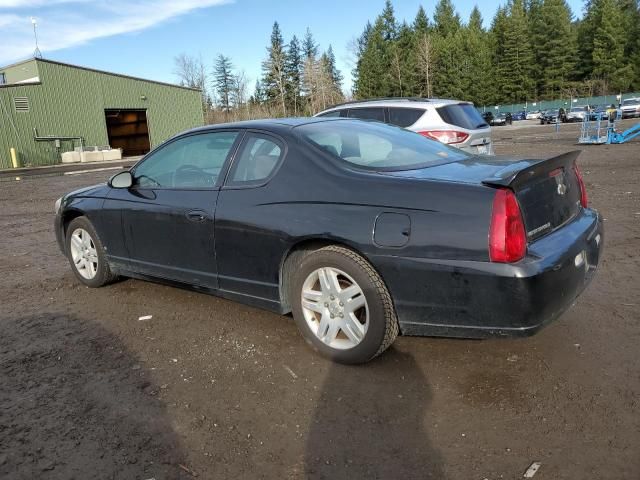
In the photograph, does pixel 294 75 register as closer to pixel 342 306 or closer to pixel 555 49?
pixel 555 49

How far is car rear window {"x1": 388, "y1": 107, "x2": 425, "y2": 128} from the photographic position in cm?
952

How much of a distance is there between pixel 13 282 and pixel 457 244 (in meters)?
4.71

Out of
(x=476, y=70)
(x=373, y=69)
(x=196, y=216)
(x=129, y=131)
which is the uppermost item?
(x=373, y=69)

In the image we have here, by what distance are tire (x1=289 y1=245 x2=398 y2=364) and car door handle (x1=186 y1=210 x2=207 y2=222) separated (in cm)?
85

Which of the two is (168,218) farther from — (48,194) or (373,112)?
(48,194)

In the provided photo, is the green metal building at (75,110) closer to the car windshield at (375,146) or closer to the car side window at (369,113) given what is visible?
the car side window at (369,113)

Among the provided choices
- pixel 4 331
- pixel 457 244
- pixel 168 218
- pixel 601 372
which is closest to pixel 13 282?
pixel 4 331

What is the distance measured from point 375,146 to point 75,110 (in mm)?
32744

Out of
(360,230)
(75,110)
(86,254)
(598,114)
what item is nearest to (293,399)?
(360,230)

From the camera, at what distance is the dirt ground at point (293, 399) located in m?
2.45

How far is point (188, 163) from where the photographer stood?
170 inches

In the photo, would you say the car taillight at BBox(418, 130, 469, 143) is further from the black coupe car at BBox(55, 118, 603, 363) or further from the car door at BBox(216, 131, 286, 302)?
the car door at BBox(216, 131, 286, 302)

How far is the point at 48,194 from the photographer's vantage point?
574 inches

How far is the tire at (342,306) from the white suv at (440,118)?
6053 mm
